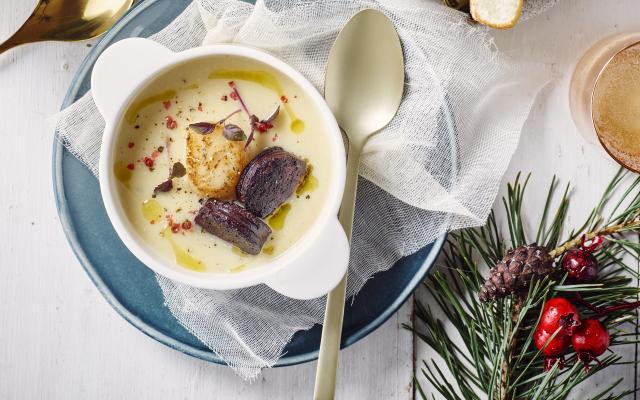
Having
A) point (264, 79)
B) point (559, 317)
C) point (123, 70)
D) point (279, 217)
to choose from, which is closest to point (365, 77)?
point (264, 79)

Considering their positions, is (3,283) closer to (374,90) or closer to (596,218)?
(374,90)

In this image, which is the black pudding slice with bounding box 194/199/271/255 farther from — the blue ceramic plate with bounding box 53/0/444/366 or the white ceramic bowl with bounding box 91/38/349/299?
the blue ceramic plate with bounding box 53/0/444/366

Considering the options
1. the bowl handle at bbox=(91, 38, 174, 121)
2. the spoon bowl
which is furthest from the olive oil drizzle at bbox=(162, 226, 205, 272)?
the spoon bowl

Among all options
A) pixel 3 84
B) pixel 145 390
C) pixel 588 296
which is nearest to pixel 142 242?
pixel 145 390

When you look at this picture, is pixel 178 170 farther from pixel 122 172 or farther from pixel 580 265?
pixel 580 265

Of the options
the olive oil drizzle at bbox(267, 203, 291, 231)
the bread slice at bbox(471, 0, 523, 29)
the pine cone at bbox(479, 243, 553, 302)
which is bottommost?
the pine cone at bbox(479, 243, 553, 302)

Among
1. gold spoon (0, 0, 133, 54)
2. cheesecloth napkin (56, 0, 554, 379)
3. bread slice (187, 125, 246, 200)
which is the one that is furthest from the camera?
gold spoon (0, 0, 133, 54)
